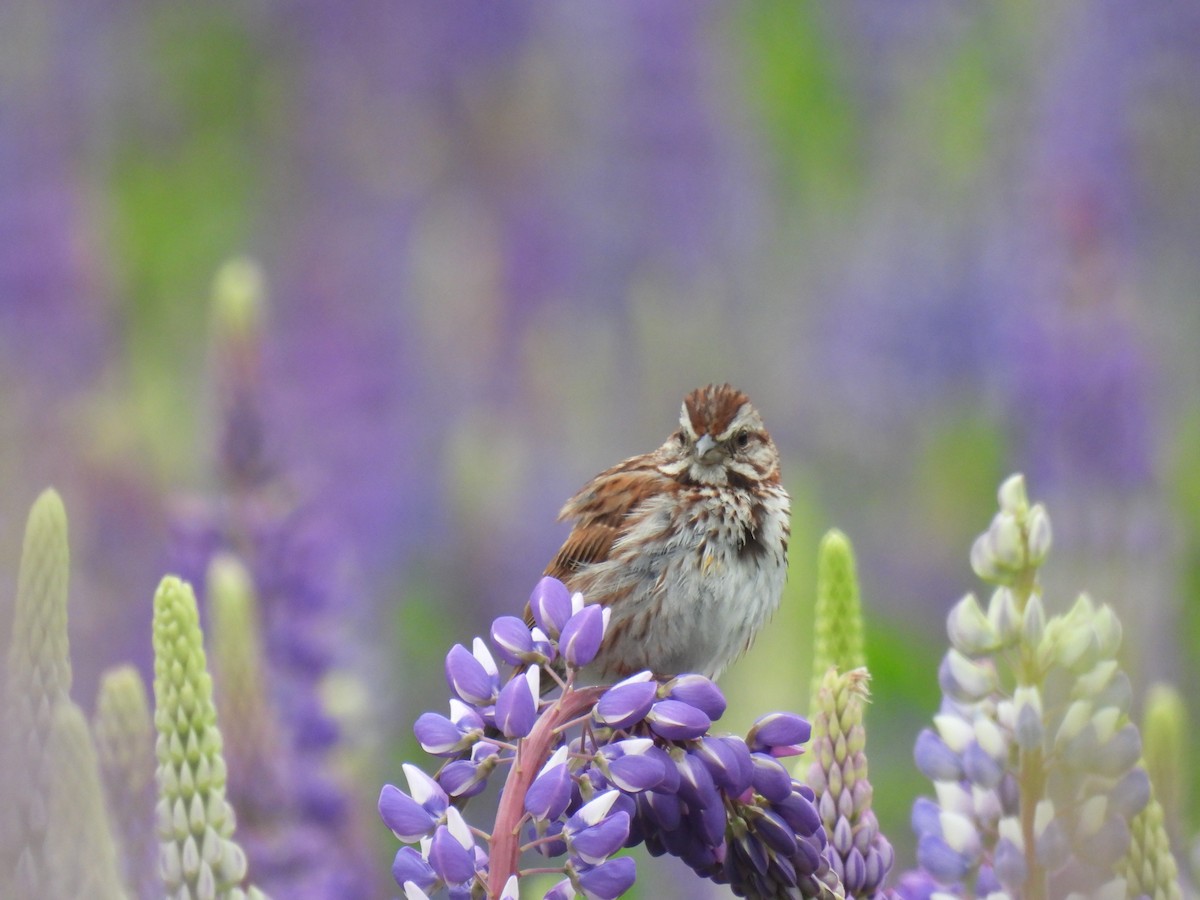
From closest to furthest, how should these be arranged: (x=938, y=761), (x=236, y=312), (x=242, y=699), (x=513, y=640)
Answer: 1. (x=938, y=761)
2. (x=513, y=640)
3. (x=242, y=699)
4. (x=236, y=312)

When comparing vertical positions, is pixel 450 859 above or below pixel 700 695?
below

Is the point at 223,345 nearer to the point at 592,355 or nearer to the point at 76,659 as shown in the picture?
the point at 76,659

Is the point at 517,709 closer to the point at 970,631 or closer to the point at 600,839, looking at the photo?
the point at 600,839

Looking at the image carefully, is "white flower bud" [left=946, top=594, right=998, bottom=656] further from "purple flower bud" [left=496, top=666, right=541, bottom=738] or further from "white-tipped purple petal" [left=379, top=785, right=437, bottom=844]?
"white-tipped purple petal" [left=379, top=785, right=437, bottom=844]

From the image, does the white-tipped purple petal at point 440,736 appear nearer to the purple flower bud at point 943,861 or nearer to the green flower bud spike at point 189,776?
the green flower bud spike at point 189,776

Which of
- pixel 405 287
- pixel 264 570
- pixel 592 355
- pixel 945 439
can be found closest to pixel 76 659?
pixel 264 570

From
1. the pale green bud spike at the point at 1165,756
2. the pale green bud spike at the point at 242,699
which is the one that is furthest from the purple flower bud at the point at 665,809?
the pale green bud spike at the point at 242,699

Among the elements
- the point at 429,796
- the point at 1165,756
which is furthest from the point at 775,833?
the point at 1165,756
